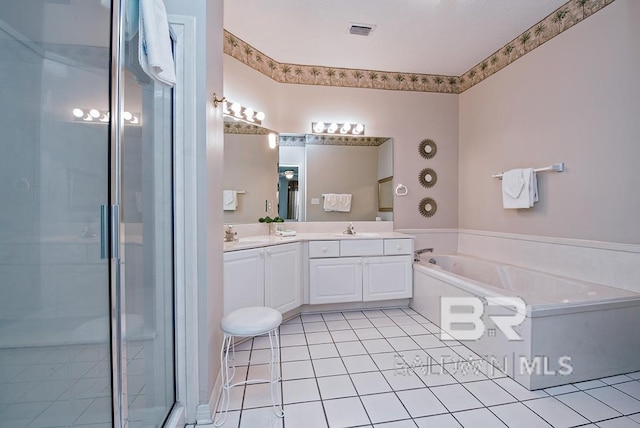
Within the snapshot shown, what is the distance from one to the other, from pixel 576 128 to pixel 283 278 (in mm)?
2685

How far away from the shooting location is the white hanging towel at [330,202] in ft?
11.4

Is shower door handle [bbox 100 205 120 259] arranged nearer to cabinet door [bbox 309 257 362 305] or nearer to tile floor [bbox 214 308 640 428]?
tile floor [bbox 214 308 640 428]

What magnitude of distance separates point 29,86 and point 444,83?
3.92 metres

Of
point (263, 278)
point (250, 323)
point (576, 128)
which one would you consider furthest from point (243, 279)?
point (576, 128)

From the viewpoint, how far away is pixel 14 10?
749mm

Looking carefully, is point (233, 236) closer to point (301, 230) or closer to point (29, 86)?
point (301, 230)

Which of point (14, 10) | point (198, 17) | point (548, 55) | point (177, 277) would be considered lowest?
point (177, 277)

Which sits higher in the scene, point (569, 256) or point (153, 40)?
point (153, 40)

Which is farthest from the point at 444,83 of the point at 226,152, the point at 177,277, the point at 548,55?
the point at 177,277

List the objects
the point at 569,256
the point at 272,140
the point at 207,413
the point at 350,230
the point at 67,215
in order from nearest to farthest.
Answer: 1. the point at 67,215
2. the point at 207,413
3. the point at 569,256
4. the point at 272,140
5. the point at 350,230

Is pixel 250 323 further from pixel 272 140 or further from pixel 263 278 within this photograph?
pixel 272 140

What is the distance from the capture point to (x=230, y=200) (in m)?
2.80

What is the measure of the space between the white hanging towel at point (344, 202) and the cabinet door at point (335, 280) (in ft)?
2.35

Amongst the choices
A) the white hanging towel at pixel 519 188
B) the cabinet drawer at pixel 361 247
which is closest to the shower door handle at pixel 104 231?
the cabinet drawer at pixel 361 247
